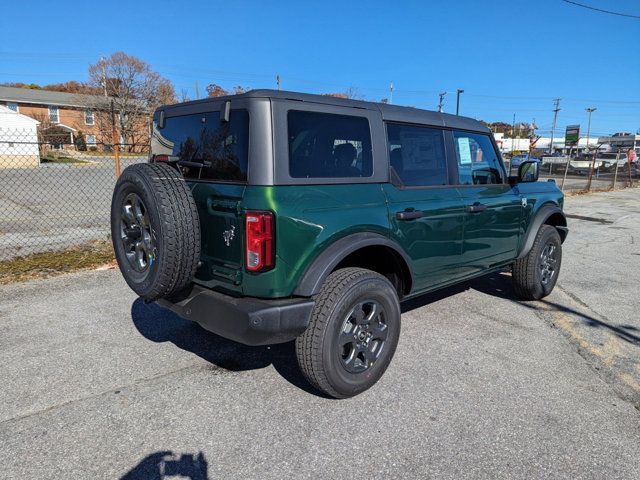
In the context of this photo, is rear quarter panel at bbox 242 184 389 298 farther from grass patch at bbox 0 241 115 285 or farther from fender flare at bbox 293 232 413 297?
grass patch at bbox 0 241 115 285

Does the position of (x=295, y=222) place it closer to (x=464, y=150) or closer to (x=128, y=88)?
(x=464, y=150)

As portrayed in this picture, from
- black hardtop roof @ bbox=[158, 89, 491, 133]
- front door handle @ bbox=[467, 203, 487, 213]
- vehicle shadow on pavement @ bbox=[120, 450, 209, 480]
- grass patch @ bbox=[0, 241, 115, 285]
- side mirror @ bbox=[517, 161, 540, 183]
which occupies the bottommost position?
vehicle shadow on pavement @ bbox=[120, 450, 209, 480]

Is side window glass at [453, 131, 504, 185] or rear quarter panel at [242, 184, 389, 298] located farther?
side window glass at [453, 131, 504, 185]

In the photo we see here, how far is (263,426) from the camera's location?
2678 mm

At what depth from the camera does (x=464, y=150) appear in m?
4.07

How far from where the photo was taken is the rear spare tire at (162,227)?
2646 mm

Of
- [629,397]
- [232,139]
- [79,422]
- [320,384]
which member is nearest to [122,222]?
[232,139]

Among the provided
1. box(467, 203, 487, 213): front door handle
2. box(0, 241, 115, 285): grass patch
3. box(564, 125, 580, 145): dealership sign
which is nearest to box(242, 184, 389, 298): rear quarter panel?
box(467, 203, 487, 213): front door handle

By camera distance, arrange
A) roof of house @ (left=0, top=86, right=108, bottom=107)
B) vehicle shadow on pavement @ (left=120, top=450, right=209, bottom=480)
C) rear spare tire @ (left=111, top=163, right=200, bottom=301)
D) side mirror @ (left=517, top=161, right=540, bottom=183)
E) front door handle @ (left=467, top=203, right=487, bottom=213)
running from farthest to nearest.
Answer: roof of house @ (left=0, top=86, right=108, bottom=107)
side mirror @ (left=517, top=161, right=540, bottom=183)
front door handle @ (left=467, top=203, right=487, bottom=213)
rear spare tire @ (left=111, top=163, right=200, bottom=301)
vehicle shadow on pavement @ (left=120, top=450, right=209, bottom=480)

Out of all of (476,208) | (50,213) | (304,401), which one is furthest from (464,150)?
(50,213)

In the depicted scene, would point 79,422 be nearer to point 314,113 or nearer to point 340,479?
point 340,479

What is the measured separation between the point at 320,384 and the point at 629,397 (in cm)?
212

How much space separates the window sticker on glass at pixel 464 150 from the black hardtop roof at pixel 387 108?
0.12 m

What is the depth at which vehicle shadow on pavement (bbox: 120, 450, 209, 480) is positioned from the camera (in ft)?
7.41
